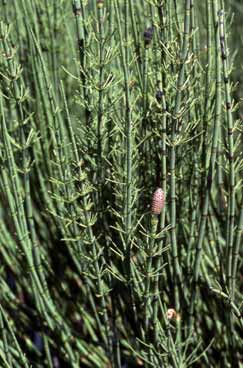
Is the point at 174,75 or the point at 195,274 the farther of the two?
the point at 195,274

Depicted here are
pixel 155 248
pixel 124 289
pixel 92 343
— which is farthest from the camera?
pixel 92 343

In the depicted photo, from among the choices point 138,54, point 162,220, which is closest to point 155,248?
point 162,220

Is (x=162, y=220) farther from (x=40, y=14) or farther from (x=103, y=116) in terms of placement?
(x=40, y=14)

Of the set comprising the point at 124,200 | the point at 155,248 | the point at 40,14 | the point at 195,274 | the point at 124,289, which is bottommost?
the point at 124,289

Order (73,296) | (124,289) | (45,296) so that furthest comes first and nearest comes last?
(73,296) < (124,289) < (45,296)

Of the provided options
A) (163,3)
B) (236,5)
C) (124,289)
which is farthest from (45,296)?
(236,5)

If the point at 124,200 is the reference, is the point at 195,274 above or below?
below
